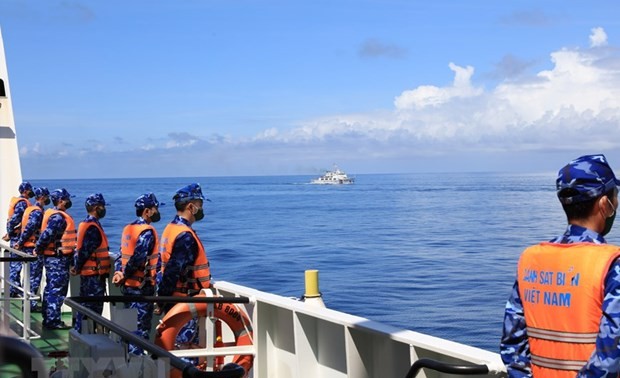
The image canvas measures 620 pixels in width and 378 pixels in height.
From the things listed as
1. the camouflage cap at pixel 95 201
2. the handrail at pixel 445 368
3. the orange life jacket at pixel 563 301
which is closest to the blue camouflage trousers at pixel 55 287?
the camouflage cap at pixel 95 201

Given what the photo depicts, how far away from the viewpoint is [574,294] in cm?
252

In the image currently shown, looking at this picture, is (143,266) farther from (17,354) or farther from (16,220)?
(17,354)

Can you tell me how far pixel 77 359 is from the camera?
3592 mm

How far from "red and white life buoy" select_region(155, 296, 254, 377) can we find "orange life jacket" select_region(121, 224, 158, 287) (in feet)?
6.32

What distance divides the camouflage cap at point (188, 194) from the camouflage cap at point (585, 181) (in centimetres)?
356

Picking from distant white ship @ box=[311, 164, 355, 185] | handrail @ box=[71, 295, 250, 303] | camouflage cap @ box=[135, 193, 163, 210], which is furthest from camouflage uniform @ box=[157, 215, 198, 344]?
distant white ship @ box=[311, 164, 355, 185]

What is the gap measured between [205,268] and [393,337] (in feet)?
6.32

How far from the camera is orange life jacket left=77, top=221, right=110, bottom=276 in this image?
27.8 feet

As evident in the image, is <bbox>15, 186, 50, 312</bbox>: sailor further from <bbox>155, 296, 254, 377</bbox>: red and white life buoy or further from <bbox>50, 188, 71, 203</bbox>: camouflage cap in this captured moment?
<bbox>155, 296, 254, 377</bbox>: red and white life buoy

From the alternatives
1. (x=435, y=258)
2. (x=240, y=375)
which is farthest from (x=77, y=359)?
(x=435, y=258)

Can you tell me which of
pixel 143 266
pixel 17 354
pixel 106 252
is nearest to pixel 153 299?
pixel 143 266

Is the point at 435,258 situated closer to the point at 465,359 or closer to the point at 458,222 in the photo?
the point at 458,222

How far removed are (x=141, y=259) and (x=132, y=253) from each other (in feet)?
0.44

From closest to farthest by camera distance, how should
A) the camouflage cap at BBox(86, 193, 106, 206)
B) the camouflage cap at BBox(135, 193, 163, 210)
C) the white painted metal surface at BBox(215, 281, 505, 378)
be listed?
the white painted metal surface at BBox(215, 281, 505, 378)
the camouflage cap at BBox(135, 193, 163, 210)
the camouflage cap at BBox(86, 193, 106, 206)
